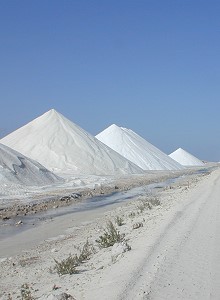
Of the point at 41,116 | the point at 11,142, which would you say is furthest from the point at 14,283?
the point at 41,116

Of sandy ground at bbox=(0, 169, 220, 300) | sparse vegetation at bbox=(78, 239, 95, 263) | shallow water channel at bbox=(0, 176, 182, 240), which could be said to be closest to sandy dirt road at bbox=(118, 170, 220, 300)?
sandy ground at bbox=(0, 169, 220, 300)

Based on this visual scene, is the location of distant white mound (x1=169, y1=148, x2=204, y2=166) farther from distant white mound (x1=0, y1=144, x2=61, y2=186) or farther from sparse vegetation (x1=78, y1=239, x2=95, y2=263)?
sparse vegetation (x1=78, y1=239, x2=95, y2=263)

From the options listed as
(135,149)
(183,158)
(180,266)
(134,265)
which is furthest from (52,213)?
(183,158)

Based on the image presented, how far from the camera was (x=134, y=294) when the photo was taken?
4445mm

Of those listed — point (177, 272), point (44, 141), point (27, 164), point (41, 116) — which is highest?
point (41, 116)

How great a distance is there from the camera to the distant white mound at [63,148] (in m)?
40.1

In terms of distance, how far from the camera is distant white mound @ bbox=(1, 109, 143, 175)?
40125 mm

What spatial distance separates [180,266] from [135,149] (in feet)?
185

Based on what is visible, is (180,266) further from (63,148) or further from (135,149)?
(135,149)

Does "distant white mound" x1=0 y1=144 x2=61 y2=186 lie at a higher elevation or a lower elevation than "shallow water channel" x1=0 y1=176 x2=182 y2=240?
higher

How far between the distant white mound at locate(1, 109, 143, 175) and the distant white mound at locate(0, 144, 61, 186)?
913 cm

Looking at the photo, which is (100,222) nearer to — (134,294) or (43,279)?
(43,279)

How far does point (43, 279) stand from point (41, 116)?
45.1m

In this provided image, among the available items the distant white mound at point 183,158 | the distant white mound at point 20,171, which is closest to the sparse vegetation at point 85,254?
the distant white mound at point 20,171
